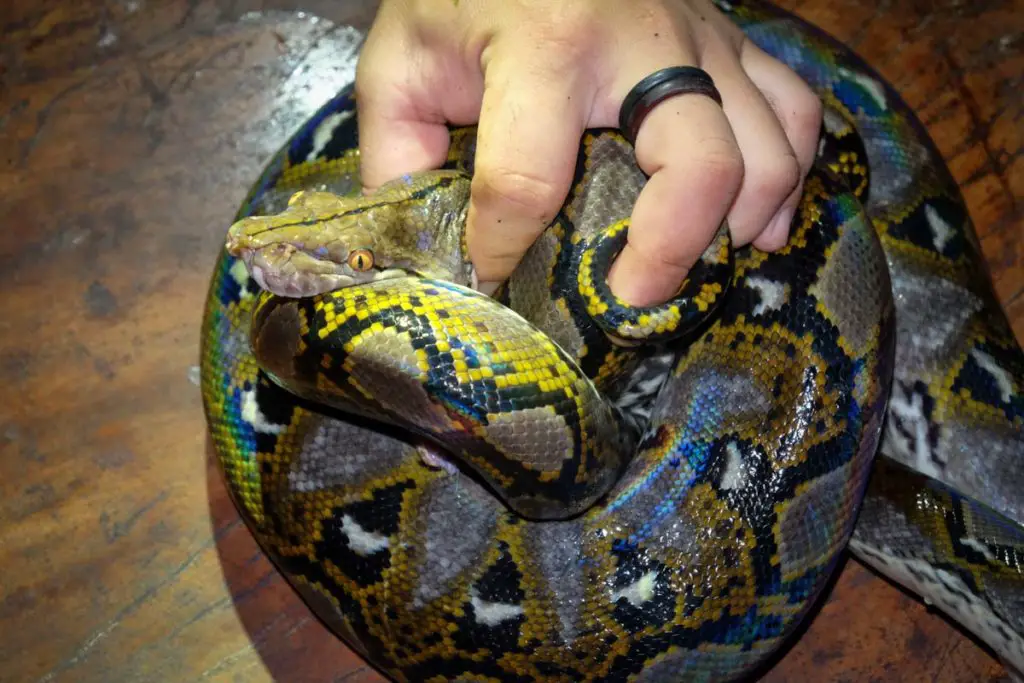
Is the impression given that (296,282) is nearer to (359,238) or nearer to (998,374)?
(359,238)

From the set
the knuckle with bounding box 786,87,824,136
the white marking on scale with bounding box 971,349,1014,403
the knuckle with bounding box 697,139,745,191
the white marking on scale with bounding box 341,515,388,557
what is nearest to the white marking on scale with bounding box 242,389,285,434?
the white marking on scale with bounding box 341,515,388,557

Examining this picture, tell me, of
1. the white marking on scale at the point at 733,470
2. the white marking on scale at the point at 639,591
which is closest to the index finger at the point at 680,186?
the white marking on scale at the point at 733,470

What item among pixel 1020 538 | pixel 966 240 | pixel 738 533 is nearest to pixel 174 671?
pixel 738 533

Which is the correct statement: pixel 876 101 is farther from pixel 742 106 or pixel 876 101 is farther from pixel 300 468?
pixel 300 468

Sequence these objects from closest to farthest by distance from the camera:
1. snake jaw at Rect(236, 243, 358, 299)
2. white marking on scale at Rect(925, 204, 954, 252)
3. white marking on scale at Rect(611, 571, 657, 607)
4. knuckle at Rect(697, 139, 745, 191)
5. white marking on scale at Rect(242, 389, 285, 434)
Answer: knuckle at Rect(697, 139, 745, 191) < snake jaw at Rect(236, 243, 358, 299) < white marking on scale at Rect(611, 571, 657, 607) < white marking on scale at Rect(242, 389, 285, 434) < white marking on scale at Rect(925, 204, 954, 252)

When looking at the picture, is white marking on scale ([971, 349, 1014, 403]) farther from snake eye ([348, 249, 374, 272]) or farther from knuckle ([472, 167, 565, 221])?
snake eye ([348, 249, 374, 272])

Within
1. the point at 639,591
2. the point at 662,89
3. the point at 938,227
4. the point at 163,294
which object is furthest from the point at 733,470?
the point at 163,294

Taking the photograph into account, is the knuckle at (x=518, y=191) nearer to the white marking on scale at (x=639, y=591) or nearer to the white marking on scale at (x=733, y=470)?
the white marking on scale at (x=733, y=470)

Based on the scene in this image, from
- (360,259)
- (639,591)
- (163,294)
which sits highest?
(360,259)
